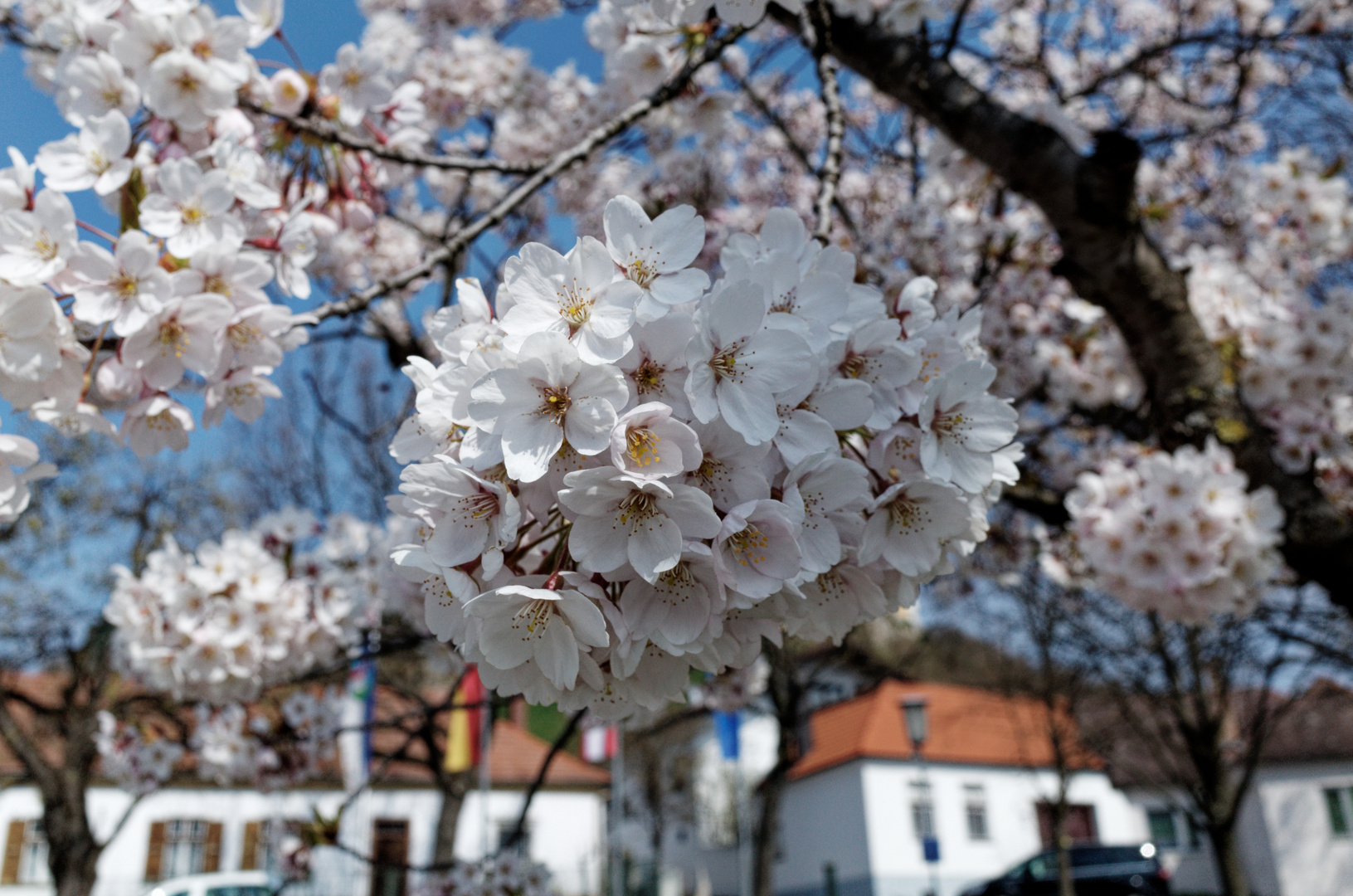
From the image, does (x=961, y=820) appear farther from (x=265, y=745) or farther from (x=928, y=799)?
(x=265, y=745)

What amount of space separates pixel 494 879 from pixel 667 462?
129 inches

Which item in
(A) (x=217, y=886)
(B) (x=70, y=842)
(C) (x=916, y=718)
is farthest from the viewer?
(C) (x=916, y=718)

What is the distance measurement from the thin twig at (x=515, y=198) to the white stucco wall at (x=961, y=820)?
1912cm

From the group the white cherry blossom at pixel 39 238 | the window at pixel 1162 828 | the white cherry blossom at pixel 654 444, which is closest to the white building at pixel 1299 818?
the window at pixel 1162 828

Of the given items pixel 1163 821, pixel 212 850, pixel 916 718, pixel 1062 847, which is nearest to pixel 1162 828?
pixel 1163 821

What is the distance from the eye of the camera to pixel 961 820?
67.4ft

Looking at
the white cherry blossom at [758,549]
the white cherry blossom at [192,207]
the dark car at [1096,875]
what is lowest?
the dark car at [1096,875]

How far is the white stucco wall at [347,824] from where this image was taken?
15226 mm

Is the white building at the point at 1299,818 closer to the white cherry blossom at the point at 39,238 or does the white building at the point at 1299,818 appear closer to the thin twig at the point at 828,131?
the thin twig at the point at 828,131

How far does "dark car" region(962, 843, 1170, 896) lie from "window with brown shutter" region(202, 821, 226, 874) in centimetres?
1513

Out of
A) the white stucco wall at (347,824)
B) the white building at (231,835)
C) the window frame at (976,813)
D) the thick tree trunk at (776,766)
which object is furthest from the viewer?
the window frame at (976,813)

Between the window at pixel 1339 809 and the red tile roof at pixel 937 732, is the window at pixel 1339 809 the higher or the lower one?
the lower one

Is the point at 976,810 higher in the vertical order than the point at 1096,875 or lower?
higher

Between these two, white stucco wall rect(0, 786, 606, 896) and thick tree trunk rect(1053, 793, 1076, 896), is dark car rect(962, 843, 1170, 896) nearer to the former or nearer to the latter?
thick tree trunk rect(1053, 793, 1076, 896)
